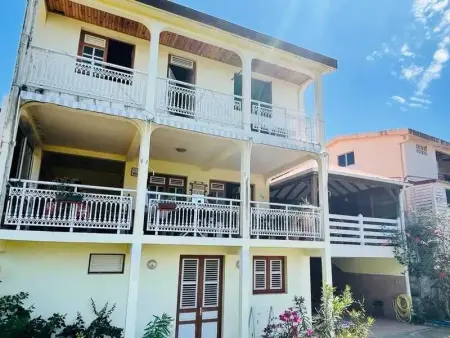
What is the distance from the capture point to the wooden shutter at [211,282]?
10438 mm

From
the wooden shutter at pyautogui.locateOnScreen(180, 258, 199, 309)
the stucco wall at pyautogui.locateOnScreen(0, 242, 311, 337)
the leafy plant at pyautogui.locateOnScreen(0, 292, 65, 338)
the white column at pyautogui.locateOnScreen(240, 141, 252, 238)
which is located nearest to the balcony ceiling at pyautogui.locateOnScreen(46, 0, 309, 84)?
the white column at pyautogui.locateOnScreen(240, 141, 252, 238)

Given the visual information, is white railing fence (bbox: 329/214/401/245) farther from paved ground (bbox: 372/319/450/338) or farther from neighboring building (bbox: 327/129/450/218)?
paved ground (bbox: 372/319/450/338)

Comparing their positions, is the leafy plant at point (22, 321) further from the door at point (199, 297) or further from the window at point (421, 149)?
the window at point (421, 149)

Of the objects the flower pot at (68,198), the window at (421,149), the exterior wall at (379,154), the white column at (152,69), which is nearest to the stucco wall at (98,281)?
the flower pot at (68,198)

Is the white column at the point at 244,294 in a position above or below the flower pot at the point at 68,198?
below

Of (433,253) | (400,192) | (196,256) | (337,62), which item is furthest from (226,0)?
(433,253)

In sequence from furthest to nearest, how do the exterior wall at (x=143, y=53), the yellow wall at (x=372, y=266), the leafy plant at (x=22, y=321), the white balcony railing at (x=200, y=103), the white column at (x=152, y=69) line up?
the yellow wall at (x=372, y=266) → the white balcony railing at (x=200, y=103) → the exterior wall at (x=143, y=53) → the white column at (x=152, y=69) → the leafy plant at (x=22, y=321)

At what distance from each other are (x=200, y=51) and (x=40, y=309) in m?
9.54

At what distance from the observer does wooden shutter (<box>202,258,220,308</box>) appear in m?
10.4

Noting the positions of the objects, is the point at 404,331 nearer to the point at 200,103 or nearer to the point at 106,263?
the point at 106,263

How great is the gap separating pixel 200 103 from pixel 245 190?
330 centimetres

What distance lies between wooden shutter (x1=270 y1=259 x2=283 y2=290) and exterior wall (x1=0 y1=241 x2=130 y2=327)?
5.19 m

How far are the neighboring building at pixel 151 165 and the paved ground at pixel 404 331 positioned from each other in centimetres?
316

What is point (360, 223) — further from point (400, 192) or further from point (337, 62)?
point (337, 62)
